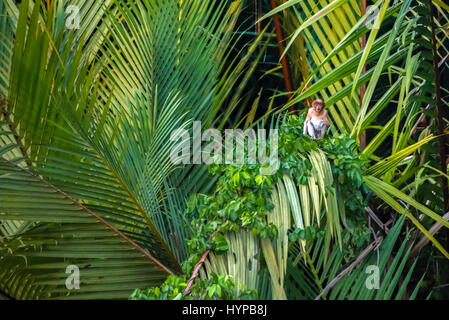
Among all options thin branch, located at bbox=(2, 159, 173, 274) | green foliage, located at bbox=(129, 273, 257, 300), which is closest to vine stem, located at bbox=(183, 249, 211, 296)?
green foliage, located at bbox=(129, 273, 257, 300)

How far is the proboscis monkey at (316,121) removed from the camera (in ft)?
4.39

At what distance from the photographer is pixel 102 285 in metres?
1.48

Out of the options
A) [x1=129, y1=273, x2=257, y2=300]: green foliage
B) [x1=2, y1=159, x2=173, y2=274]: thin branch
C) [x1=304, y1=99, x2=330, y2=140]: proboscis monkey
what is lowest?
[x1=129, y1=273, x2=257, y2=300]: green foliage

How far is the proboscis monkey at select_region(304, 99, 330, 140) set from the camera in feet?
4.39

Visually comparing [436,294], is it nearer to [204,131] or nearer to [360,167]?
[360,167]

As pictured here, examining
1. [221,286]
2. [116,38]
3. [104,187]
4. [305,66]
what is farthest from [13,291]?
[305,66]

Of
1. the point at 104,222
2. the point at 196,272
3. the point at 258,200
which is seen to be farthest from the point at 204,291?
the point at 104,222

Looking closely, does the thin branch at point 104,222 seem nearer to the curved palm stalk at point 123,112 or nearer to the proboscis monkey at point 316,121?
the curved palm stalk at point 123,112

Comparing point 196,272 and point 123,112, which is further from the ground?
point 123,112

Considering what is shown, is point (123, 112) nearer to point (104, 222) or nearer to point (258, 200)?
point (104, 222)

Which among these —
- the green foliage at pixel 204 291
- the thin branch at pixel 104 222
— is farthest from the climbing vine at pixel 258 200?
the thin branch at pixel 104 222

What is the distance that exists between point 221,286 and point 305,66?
1.21 m

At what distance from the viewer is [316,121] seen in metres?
1.35

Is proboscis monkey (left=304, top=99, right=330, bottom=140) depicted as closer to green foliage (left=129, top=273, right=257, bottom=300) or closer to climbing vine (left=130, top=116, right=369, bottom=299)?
climbing vine (left=130, top=116, right=369, bottom=299)
